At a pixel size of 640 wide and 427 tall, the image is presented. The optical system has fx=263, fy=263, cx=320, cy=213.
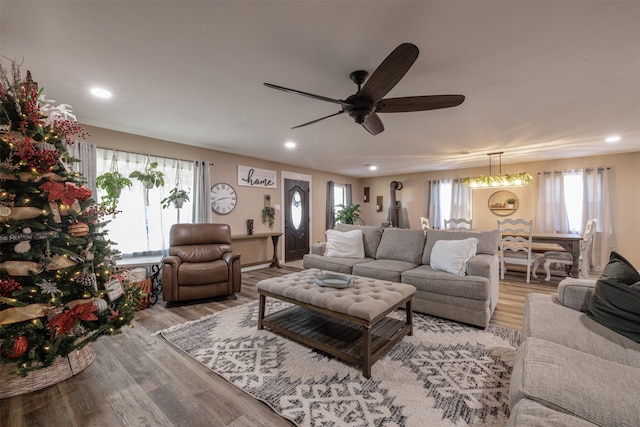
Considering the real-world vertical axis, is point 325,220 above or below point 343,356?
above

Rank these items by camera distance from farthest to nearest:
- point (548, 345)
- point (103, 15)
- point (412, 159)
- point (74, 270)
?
point (412, 159) < point (74, 270) < point (103, 15) < point (548, 345)

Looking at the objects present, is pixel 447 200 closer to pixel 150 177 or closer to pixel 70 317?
pixel 150 177

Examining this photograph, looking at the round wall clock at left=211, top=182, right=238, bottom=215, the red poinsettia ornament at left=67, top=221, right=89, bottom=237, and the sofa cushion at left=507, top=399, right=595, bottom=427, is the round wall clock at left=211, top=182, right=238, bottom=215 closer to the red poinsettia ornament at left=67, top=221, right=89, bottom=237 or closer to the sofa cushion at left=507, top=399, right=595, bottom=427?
the red poinsettia ornament at left=67, top=221, right=89, bottom=237

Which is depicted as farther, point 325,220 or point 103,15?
point 325,220

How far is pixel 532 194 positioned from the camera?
5832mm

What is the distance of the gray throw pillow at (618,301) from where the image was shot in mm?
1515

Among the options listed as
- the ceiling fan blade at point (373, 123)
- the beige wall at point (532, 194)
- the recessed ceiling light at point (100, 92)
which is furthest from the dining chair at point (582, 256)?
the recessed ceiling light at point (100, 92)

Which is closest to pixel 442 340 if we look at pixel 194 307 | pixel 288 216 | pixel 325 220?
pixel 194 307

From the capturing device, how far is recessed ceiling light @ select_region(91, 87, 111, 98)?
8.12 ft

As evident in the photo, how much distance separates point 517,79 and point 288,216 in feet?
15.8

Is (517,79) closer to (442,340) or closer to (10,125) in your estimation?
(442,340)

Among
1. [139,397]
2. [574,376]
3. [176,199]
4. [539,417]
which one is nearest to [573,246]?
[574,376]

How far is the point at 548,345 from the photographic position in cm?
139

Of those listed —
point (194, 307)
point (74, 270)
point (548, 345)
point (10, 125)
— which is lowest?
point (194, 307)
